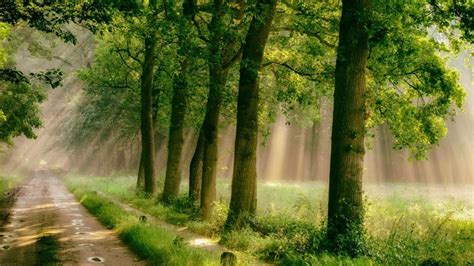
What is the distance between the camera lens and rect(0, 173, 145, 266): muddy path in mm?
11508

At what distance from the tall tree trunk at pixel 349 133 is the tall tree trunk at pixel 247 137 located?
4.44m

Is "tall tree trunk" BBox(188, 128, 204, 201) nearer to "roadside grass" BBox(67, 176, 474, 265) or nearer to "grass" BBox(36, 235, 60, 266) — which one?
"roadside grass" BBox(67, 176, 474, 265)

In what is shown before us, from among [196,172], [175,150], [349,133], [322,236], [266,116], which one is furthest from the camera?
[175,150]

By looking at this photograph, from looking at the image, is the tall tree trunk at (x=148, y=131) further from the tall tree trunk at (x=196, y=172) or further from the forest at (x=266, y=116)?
the tall tree trunk at (x=196, y=172)

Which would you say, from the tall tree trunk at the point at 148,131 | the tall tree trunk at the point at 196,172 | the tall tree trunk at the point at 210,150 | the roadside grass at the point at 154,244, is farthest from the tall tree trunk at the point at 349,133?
the tall tree trunk at the point at 148,131

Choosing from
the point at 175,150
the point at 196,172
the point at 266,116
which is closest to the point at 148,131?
the point at 175,150

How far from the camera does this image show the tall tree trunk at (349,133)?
9.71 m

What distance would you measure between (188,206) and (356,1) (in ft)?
40.8

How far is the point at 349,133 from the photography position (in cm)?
980

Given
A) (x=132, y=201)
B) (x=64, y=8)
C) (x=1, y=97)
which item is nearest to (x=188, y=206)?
A: (x=132, y=201)

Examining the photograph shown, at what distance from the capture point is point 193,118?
25.5 metres

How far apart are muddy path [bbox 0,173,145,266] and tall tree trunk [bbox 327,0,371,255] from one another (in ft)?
14.2

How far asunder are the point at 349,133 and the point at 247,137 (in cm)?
491

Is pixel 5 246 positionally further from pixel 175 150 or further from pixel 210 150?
pixel 175 150
